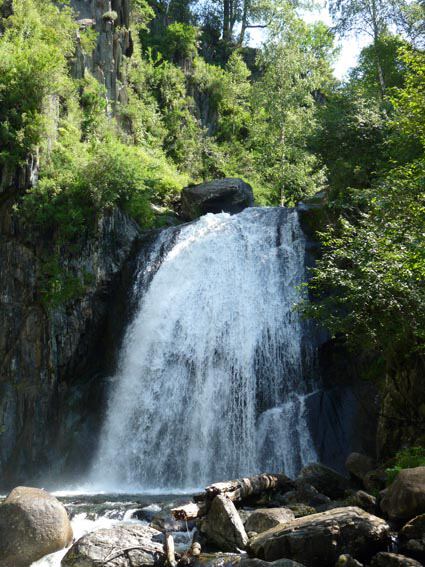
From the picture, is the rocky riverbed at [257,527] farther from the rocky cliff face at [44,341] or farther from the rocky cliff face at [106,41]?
the rocky cliff face at [106,41]

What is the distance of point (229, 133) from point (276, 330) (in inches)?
841

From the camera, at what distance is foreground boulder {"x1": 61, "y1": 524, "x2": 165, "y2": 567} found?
299 inches

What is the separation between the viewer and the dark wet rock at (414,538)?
21.5 ft

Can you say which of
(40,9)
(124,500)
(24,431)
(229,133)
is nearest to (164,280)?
(24,431)

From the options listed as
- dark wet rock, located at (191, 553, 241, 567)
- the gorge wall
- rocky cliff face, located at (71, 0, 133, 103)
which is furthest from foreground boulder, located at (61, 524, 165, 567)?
rocky cliff face, located at (71, 0, 133, 103)

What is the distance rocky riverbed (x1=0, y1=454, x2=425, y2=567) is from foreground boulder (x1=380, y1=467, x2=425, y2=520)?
12 mm

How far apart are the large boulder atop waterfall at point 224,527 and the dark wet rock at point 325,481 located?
7.54ft

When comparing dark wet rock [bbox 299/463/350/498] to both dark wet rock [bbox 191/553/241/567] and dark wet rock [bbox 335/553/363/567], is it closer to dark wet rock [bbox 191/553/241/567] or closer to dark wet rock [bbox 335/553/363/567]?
dark wet rock [bbox 191/553/241/567]

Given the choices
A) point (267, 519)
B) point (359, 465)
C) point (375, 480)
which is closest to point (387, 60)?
point (359, 465)

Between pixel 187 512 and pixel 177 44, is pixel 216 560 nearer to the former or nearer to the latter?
pixel 187 512

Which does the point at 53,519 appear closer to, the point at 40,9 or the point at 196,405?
the point at 196,405

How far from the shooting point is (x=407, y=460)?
9.29 m

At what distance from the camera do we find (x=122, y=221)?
19391 millimetres

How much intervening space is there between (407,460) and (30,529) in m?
5.96
